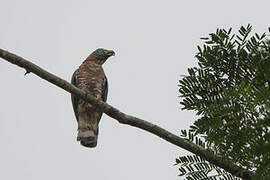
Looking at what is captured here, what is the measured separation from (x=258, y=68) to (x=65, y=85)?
50.0 inches

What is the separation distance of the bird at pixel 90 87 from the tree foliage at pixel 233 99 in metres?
3.98

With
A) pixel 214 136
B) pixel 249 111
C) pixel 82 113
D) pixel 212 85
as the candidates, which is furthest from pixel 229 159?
pixel 82 113

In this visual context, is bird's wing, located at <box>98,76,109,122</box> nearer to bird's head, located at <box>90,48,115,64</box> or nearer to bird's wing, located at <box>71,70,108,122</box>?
bird's wing, located at <box>71,70,108,122</box>

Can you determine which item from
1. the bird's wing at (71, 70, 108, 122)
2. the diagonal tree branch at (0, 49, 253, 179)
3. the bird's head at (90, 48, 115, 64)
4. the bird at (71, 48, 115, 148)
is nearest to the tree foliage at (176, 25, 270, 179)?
the diagonal tree branch at (0, 49, 253, 179)

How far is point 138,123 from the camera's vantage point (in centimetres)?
258

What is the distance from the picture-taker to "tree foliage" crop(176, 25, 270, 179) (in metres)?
1.94

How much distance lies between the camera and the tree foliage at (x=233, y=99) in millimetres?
1942

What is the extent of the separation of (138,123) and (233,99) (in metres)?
0.74

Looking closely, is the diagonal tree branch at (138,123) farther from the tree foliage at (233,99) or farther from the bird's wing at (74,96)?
the bird's wing at (74,96)

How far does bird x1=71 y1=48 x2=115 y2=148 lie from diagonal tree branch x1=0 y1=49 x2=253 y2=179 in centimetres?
339

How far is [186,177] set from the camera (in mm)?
2174

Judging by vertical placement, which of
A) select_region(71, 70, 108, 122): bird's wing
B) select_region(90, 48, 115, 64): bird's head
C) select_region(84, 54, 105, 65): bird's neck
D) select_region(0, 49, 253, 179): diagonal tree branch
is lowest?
select_region(0, 49, 253, 179): diagonal tree branch

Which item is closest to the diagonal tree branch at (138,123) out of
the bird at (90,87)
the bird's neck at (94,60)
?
the bird at (90,87)

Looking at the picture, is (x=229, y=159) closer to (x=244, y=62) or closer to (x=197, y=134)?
(x=197, y=134)
